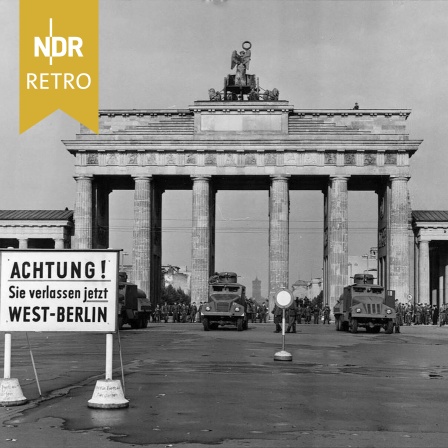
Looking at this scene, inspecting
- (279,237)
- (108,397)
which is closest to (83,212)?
(279,237)

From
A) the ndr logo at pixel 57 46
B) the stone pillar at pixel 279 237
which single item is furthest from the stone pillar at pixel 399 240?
the ndr logo at pixel 57 46

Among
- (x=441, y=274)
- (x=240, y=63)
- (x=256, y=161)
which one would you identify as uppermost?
(x=240, y=63)

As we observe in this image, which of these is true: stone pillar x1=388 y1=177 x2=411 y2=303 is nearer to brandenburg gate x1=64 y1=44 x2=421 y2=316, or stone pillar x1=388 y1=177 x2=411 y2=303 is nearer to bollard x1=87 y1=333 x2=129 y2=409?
brandenburg gate x1=64 y1=44 x2=421 y2=316

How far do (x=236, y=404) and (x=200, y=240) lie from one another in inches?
2428

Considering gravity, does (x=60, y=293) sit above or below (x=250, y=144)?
below

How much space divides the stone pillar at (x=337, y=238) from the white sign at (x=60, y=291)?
61.1 meters

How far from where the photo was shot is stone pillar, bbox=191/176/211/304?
243 ft

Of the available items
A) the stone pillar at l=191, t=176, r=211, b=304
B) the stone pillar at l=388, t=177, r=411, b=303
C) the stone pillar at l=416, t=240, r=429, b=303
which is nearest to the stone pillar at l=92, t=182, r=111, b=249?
the stone pillar at l=191, t=176, r=211, b=304

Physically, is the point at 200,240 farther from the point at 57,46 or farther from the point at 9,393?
Answer: the point at 9,393

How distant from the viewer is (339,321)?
5025 centimetres

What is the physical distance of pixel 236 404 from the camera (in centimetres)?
1319

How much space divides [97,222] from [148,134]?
9619mm

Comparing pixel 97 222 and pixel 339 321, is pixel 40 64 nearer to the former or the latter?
pixel 339 321

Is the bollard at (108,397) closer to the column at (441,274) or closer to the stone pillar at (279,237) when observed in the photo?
the stone pillar at (279,237)
